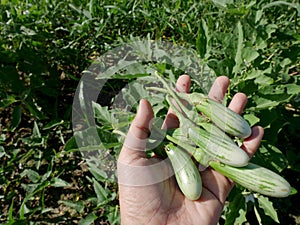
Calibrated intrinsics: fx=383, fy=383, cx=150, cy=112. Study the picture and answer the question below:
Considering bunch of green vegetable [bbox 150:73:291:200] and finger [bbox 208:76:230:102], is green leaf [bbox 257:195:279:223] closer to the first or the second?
bunch of green vegetable [bbox 150:73:291:200]

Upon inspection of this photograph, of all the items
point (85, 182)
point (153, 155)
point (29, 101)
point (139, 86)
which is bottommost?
point (85, 182)

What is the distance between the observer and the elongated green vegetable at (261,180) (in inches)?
62.3

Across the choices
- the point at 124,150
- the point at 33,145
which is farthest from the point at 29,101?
the point at 124,150

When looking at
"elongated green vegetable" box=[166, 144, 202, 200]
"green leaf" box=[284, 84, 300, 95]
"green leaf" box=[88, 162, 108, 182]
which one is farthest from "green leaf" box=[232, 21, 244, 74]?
"green leaf" box=[88, 162, 108, 182]

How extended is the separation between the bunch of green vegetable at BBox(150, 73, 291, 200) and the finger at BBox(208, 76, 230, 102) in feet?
0.72

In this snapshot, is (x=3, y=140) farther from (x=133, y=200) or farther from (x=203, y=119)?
(x=203, y=119)

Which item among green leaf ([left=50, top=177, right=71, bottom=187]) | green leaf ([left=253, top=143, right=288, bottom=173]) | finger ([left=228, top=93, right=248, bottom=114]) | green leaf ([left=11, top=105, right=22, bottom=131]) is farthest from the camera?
green leaf ([left=11, top=105, right=22, bottom=131])

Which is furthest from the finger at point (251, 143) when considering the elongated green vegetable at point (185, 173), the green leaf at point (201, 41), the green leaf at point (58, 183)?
the green leaf at point (58, 183)

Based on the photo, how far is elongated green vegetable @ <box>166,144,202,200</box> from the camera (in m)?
1.66

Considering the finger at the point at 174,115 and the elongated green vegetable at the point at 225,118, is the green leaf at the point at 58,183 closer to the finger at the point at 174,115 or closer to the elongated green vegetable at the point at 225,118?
the finger at the point at 174,115

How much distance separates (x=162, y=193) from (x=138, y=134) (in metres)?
0.31

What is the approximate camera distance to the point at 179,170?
1699 millimetres

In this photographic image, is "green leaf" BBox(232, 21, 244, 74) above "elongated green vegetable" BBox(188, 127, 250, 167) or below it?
above

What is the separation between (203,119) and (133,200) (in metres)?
0.51
